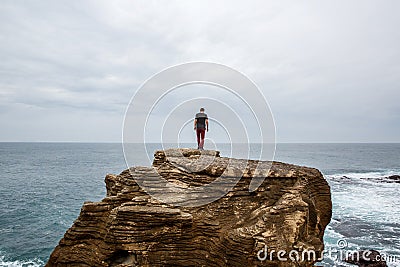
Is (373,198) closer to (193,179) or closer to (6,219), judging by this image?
(193,179)

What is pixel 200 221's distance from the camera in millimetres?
12789

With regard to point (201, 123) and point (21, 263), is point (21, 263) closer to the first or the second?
point (21, 263)

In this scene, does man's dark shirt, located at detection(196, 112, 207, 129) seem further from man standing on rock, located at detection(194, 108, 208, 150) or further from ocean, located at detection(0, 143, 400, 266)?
ocean, located at detection(0, 143, 400, 266)

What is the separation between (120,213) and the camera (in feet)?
41.2

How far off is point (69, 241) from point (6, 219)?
1226 inches

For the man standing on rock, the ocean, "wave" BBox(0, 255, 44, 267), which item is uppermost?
the man standing on rock

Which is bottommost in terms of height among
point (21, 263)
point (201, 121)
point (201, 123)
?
point (21, 263)
